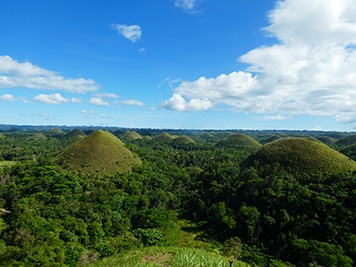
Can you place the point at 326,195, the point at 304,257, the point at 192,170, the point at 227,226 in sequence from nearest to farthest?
1. the point at 304,257
2. the point at 326,195
3. the point at 227,226
4. the point at 192,170

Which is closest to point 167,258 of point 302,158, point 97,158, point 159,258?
point 159,258

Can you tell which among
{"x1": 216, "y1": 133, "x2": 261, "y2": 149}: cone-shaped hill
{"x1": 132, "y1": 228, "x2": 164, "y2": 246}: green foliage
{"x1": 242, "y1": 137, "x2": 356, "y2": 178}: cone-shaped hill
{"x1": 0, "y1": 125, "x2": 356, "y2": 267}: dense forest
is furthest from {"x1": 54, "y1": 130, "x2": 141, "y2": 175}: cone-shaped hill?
{"x1": 216, "y1": 133, "x2": 261, "y2": 149}: cone-shaped hill

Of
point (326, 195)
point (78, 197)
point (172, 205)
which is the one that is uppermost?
point (326, 195)

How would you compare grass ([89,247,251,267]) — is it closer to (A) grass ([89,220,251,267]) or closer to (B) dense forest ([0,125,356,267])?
(A) grass ([89,220,251,267])

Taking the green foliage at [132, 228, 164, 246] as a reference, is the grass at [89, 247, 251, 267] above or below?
above

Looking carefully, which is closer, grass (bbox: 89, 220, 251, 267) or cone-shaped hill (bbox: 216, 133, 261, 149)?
grass (bbox: 89, 220, 251, 267)

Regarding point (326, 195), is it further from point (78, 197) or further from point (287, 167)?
point (78, 197)

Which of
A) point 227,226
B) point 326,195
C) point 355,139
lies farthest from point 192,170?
point 355,139
